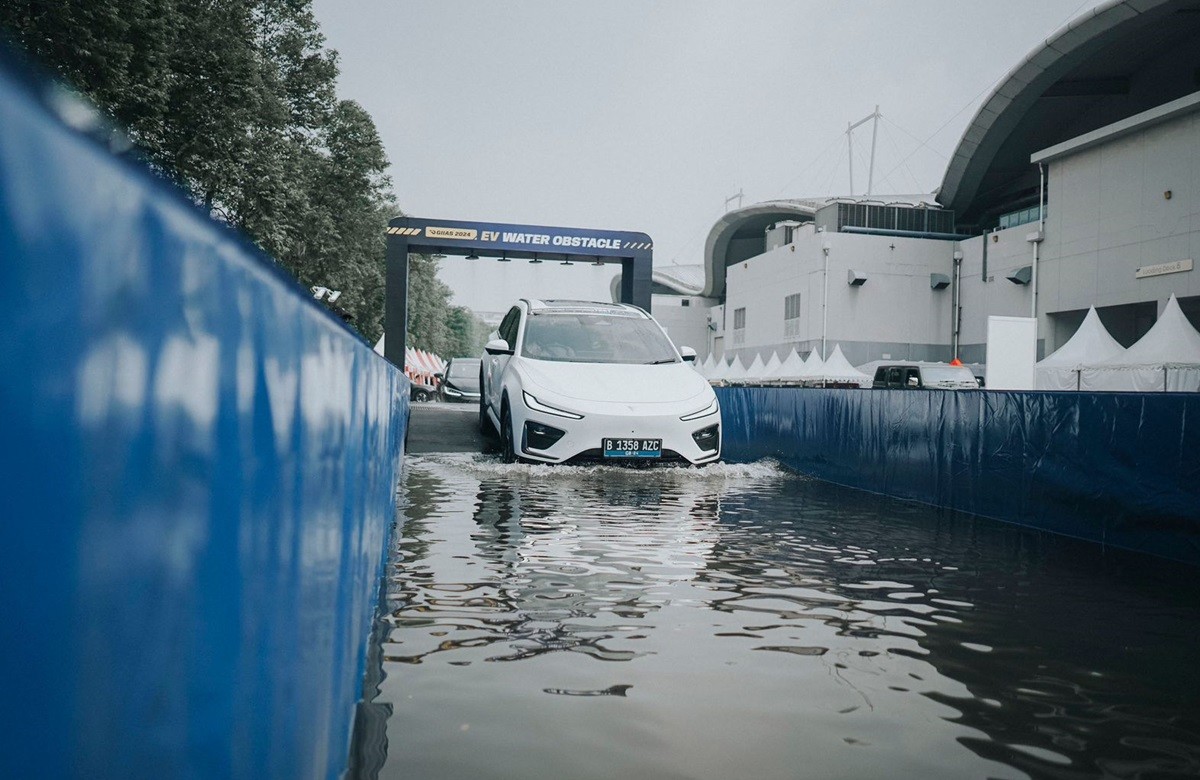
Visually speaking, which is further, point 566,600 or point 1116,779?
point 566,600

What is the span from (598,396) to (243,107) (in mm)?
18133

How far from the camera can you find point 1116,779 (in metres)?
2.73

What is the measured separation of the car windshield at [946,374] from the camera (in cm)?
2044

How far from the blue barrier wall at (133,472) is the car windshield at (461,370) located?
27313mm

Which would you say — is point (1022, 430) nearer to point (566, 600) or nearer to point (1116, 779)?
point (566, 600)

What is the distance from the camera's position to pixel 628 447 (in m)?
9.96

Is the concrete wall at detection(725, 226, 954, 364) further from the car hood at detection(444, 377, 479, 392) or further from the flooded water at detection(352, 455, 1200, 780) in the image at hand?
the flooded water at detection(352, 455, 1200, 780)

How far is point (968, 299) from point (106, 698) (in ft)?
157

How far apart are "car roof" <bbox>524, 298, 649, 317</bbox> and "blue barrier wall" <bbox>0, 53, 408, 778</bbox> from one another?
10469 millimetres

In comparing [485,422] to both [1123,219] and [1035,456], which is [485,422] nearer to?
[1035,456]

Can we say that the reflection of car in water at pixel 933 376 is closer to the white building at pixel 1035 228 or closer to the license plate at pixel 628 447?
the license plate at pixel 628 447

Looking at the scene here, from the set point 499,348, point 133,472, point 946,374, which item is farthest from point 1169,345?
point 133,472

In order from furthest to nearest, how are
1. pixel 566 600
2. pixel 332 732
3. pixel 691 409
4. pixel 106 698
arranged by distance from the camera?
pixel 691 409 < pixel 566 600 < pixel 332 732 < pixel 106 698

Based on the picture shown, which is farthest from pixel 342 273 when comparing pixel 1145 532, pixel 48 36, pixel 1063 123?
pixel 1145 532
